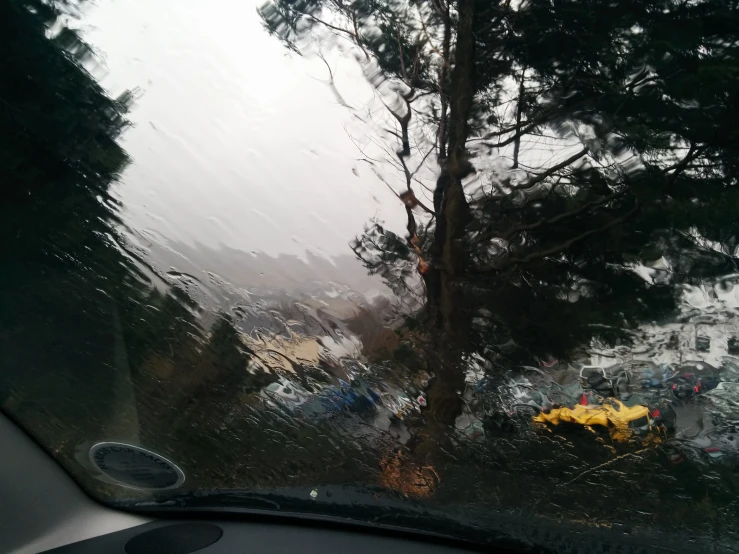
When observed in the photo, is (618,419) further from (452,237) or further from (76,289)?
(76,289)

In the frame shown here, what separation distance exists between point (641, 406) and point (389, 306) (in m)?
1.40

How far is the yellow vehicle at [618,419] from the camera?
278 cm

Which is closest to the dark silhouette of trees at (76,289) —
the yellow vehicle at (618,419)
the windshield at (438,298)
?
the windshield at (438,298)

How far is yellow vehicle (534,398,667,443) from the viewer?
278 cm

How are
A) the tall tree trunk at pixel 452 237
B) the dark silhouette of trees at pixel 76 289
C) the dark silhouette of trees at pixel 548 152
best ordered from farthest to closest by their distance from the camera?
the dark silhouette of trees at pixel 76 289, the tall tree trunk at pixel 452 237, the dark silhouette of trees at pixel 548 152

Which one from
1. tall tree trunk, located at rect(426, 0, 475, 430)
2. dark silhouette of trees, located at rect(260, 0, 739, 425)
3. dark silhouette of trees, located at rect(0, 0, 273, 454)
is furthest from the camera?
dark silhouette of trees, located at rect(0, 0, 273, 454)

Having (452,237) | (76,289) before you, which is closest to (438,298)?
(452,237)

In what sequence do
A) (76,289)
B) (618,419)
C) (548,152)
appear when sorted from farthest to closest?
(76,289)
(618,419)
(548,152)

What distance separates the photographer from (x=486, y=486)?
10.7ft

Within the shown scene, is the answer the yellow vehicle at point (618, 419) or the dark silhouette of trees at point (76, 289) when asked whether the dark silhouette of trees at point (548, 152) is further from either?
the dark silhouette of trees at point (76, 289)

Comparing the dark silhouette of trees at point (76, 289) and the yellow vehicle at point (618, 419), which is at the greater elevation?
the yellow vehicle at point (618, 419)

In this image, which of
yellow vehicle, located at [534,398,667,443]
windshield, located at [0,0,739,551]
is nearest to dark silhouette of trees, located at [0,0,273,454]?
windshield, located at [0,0,739,551]

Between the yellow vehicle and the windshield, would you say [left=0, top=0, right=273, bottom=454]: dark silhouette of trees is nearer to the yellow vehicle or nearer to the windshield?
the windshield

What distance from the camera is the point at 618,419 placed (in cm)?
285
